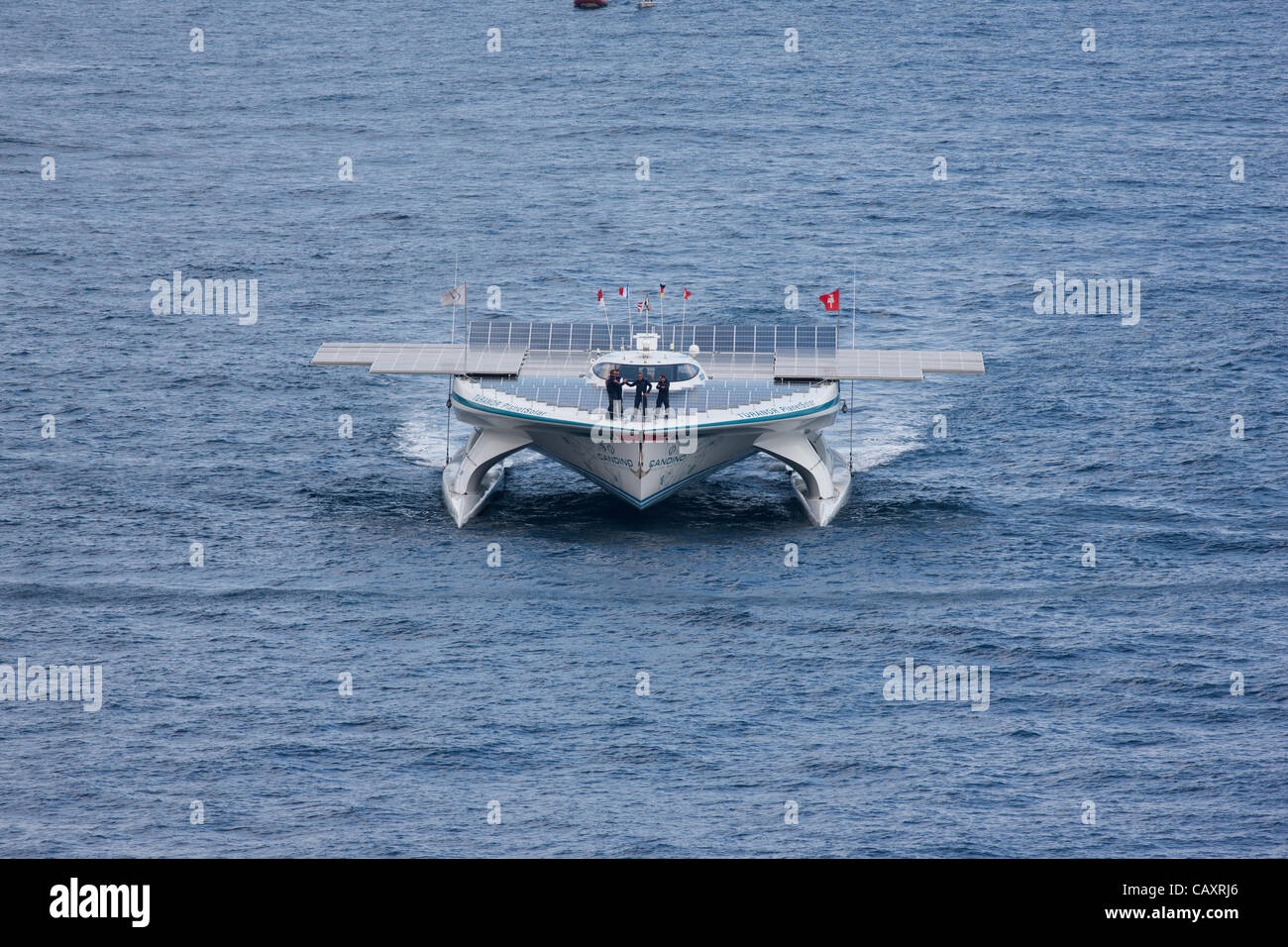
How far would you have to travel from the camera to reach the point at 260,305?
13025cm

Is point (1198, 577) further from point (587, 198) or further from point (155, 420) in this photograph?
point (587, 198)

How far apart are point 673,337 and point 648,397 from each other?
726cm

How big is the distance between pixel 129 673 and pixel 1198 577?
47.2 meters

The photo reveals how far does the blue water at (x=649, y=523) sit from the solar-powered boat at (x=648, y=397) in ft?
9.29

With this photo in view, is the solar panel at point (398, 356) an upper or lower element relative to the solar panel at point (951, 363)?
upper

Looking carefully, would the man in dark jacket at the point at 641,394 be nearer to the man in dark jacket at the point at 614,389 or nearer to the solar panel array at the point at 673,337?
the man in dark jacket at the point at 614,389

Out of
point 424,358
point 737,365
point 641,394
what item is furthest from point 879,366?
point 424,358

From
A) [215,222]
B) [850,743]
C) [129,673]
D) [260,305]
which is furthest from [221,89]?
[850,743]

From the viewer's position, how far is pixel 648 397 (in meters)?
91.1

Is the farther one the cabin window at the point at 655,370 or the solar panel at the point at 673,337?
the solar panel at the point at 673,337

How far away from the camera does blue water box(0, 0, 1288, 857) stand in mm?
65000

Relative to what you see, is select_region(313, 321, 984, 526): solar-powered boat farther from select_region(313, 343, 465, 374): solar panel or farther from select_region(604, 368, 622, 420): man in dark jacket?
select_region(604, 368, 622, 420): man in dark jacket

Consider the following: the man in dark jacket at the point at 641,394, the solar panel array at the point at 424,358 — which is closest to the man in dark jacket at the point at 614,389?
the man in dark jacket at the point at 641,394

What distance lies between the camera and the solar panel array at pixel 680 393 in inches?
3524
